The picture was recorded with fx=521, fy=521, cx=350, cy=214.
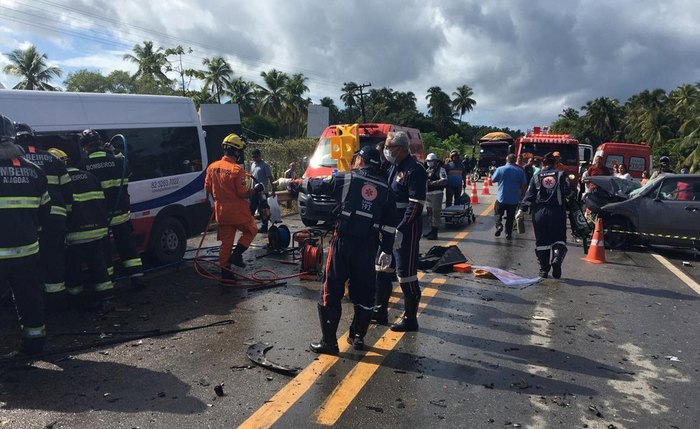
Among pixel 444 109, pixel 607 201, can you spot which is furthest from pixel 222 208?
pixel 444 109

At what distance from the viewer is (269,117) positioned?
69688 millimetres

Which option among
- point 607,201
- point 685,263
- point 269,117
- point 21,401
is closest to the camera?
point 21,401

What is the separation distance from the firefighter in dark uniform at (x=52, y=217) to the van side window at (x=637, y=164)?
64.1 ft

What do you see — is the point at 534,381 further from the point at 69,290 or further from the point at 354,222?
the point at 69,290

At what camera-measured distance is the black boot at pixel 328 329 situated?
459cm

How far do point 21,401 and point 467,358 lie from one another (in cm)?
353

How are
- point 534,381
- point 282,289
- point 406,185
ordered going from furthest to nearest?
point 282,289 → point 406,185 → point 534,381

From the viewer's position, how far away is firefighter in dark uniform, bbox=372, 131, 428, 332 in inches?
204

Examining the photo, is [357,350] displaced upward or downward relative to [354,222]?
downward

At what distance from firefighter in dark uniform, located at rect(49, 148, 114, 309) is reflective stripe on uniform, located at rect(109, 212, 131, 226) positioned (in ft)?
1.64

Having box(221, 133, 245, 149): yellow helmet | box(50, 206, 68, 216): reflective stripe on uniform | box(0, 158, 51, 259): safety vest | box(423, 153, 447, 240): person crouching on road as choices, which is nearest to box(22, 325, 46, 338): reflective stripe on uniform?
box(0, 158, 51, 259): safety vest

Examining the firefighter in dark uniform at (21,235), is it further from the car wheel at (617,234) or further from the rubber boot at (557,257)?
the car wheel at (617,234)

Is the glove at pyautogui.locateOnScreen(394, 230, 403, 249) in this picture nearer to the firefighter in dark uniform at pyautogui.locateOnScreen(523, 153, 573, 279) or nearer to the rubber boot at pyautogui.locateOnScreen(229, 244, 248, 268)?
the rubber boot at pyautogui.locateOnScreen(229, 244, 248, 268)

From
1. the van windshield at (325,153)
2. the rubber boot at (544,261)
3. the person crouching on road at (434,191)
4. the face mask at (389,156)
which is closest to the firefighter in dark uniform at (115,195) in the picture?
the face mask at (389,156)
